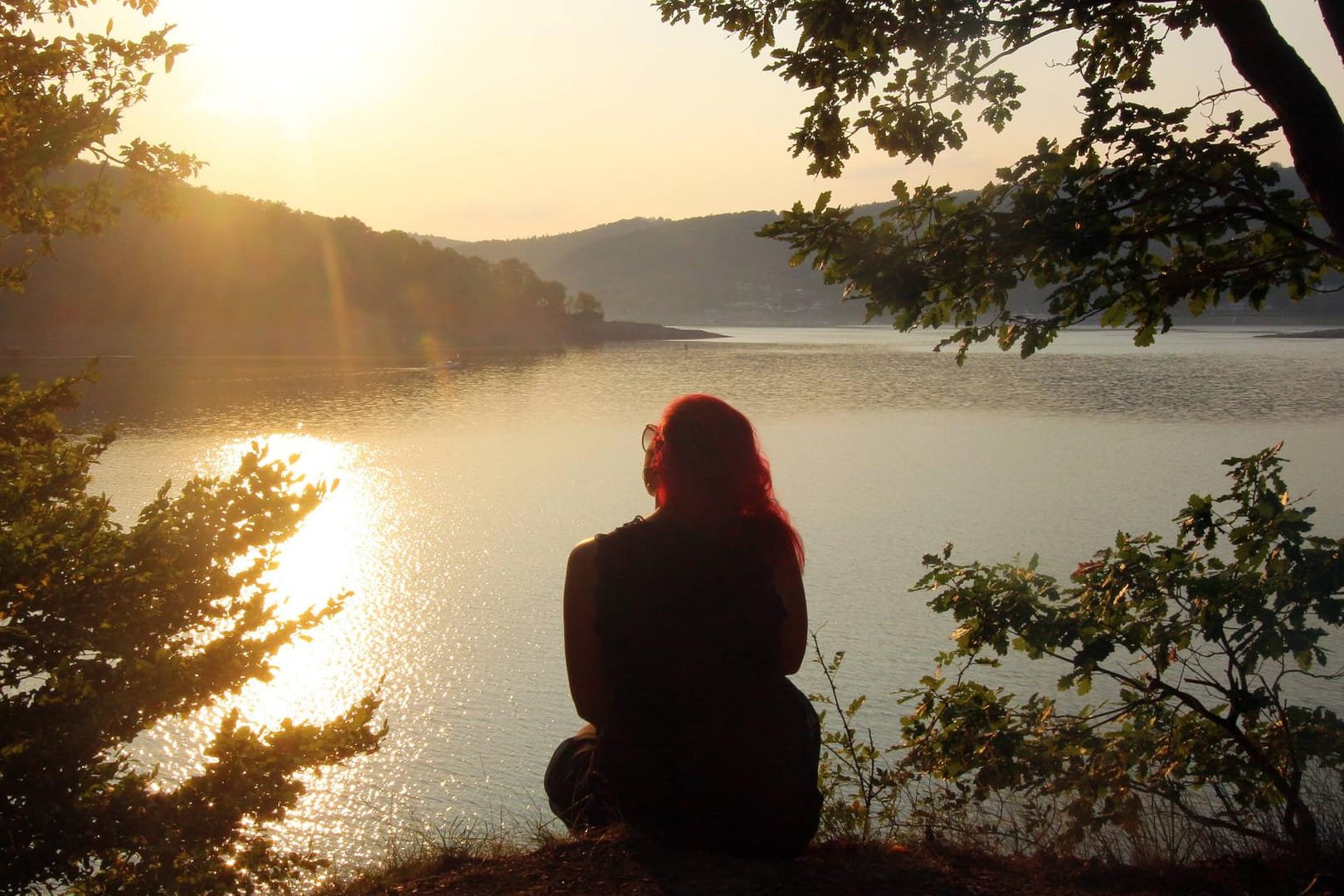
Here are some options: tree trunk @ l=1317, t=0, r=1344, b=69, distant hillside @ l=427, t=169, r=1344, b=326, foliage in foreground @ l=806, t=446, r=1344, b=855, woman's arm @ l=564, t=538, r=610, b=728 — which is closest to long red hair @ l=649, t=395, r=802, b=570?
woman's arm @ l=564, t=538, r=610, b=728

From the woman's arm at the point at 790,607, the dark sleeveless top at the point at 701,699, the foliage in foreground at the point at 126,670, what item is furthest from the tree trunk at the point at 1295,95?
the foliage in foreground at the point at 126,670

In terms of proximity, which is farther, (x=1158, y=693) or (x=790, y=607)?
(x=1158, y=693)

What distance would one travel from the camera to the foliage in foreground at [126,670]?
11.0 ft

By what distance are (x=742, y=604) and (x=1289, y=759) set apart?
7.83ft

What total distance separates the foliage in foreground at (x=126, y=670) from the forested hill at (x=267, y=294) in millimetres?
50566

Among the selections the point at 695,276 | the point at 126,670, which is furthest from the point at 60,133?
the point at 695,276

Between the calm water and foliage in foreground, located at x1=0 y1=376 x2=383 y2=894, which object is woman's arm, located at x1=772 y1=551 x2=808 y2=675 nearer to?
foliage in foreground, located at x1=0 y1=376 x2=383 y2=894

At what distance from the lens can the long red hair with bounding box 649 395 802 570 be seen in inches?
97.7

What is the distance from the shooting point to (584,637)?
2.57 metres

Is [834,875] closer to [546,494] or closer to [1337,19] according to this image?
[1337,19]

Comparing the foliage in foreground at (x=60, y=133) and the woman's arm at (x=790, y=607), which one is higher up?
the foliage in foreground at (x=60, y=133)

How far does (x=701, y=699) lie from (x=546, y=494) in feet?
43.9

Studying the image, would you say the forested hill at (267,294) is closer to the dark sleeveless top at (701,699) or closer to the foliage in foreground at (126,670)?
the foliage in foreground at (126,670)

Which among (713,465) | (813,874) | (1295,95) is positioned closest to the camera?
(713,465)
